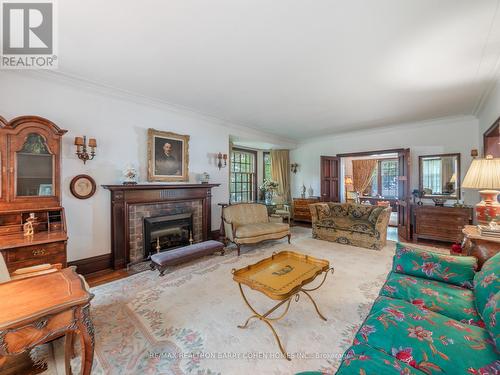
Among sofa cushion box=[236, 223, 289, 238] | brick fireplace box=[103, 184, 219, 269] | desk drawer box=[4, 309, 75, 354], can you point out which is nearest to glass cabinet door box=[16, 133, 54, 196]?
brick fireplace box=[103, 184, 219, 269]

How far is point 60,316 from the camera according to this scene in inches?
50.1

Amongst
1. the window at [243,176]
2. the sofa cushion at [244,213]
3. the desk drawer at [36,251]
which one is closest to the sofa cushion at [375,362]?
the desk drawer at [36,251]

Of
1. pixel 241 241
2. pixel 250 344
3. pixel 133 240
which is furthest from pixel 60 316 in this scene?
pixel 241 241

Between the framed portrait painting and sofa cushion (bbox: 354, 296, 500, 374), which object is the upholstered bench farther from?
sofa cushion (bbox: 354, 296, 500, 374)

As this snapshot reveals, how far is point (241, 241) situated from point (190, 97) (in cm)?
271

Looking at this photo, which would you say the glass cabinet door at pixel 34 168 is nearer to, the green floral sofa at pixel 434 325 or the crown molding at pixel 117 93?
the crown molding at pixel 117 93

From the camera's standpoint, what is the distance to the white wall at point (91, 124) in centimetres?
288

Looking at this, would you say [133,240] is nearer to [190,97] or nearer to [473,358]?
[190,97]

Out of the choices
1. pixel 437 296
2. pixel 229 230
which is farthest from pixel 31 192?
pixel 437 296

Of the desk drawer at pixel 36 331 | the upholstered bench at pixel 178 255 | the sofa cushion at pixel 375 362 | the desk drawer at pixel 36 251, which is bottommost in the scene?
the upholstered bench at pixel 178 255

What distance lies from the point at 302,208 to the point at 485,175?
4.84 m

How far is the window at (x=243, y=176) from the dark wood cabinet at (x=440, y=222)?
4.27 m

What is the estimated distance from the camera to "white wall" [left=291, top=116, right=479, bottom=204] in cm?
488

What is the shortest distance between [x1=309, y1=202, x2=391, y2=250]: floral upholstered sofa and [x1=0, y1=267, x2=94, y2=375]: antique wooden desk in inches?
176
